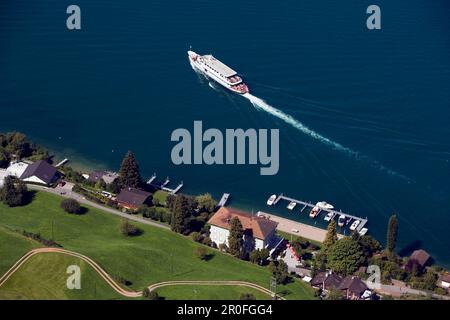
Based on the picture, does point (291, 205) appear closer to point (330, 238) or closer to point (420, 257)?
point (330, 238)

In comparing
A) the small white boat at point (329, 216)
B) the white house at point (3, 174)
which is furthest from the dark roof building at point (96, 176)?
the small white boat at point (329, 216)

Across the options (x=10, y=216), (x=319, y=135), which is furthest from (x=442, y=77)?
(x=10, y=216)

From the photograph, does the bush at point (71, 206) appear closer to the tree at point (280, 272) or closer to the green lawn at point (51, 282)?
the green lawn at point (51, 282)

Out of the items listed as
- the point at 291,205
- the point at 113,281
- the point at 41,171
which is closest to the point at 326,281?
the point at 291,205

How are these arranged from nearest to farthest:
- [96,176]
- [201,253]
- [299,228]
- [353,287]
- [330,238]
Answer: [353,287] < [201,253] < [330,238] < [299,228] < [96,176]

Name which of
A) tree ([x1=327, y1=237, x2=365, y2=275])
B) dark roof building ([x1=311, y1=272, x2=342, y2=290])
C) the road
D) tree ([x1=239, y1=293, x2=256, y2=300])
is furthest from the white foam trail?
tree ([x1=239, y1=293, x2=256, y2=300])

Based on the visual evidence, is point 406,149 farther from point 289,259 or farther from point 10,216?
point 10,216
